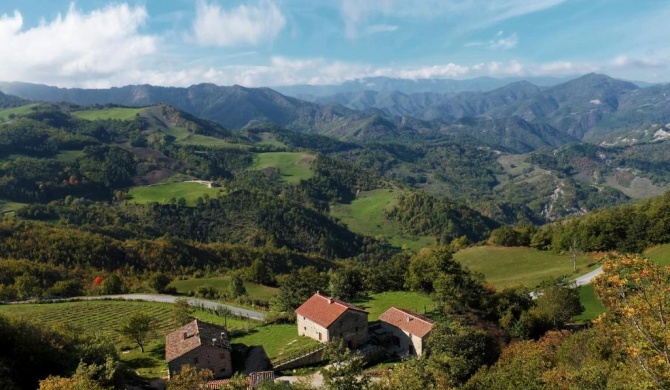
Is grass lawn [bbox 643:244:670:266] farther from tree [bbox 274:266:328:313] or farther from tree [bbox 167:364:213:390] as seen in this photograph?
tree [bbox 167:364:213:390]

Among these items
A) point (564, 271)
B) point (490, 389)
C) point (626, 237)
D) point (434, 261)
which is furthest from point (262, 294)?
point (626, 237)

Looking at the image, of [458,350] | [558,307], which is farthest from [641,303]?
[558,307]

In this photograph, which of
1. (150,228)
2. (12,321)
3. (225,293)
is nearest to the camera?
(12,321)

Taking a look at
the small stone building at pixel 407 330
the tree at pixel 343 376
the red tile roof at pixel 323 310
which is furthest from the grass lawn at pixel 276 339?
the tree at pixel 343 376

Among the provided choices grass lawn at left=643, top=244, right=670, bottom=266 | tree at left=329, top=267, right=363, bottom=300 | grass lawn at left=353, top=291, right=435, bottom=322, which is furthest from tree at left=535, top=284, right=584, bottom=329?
grass lawn at left=643, top=244, right=670, bottom=266

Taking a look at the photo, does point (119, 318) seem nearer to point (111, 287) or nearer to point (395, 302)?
point (111, 287)

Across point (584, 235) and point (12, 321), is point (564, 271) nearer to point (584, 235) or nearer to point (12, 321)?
point (584, 235)
